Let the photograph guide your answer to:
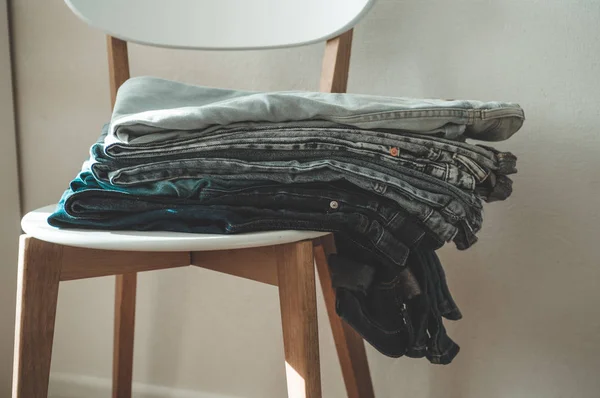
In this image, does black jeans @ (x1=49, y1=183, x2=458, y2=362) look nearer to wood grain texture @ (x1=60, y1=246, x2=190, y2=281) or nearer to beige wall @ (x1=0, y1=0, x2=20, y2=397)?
wood grain texture @ (x1=60, y1=246, x2=190, y2=281)

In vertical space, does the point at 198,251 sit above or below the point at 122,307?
above

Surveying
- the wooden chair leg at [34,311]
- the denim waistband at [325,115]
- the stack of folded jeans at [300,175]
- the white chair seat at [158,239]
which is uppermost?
the denim waistband at [325,115]

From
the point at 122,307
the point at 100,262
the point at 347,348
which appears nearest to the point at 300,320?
the point at 100,262

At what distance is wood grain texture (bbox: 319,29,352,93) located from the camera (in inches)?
37.7

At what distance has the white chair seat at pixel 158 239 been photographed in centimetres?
58

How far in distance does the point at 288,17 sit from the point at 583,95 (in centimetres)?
48

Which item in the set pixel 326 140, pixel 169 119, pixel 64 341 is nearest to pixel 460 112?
pixel 326 140

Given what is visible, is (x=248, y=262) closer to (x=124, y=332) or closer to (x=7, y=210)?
(x=124, y=332)

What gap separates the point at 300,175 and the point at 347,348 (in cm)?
41

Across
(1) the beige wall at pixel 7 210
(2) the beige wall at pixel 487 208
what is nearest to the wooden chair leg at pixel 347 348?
(2) the beige wall at pixel 487 208

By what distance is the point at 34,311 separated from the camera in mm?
637

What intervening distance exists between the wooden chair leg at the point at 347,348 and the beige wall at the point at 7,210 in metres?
0.68

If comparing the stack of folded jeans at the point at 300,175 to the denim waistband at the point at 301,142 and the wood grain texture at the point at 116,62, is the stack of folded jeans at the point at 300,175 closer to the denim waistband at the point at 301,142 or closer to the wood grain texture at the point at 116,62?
the denim waistband at the point at 301,142

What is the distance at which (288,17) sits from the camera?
1.02 metres
